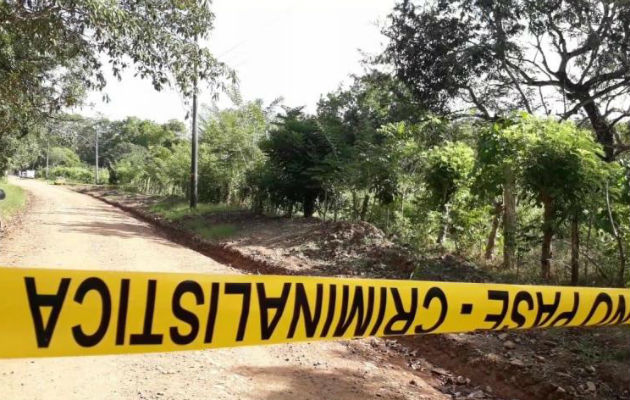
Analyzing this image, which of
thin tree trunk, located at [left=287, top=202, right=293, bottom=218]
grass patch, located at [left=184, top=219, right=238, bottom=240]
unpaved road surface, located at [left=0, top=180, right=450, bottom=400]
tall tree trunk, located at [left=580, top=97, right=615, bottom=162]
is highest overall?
tall tree trunk, located at [left=580, top=97, right=615, bottom=162]

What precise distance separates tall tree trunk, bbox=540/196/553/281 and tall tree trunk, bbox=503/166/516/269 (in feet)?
1.90

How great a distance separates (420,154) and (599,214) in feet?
14.5

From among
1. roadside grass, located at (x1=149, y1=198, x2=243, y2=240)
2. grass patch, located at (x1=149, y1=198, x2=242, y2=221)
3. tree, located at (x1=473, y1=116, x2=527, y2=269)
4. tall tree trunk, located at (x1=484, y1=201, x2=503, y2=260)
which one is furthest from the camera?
grass patch, located at (x1=149, y1=198, x2=242, y2=221)

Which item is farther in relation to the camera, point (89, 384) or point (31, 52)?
point (31, 52)

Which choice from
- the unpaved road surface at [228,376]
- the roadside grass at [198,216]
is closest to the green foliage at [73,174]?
the roadside grass at [198,216]

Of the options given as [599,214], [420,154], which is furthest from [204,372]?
[420,154]

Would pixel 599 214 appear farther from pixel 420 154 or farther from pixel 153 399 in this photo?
pixel 153 399

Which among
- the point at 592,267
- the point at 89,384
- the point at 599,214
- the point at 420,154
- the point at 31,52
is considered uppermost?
the point at 31,52

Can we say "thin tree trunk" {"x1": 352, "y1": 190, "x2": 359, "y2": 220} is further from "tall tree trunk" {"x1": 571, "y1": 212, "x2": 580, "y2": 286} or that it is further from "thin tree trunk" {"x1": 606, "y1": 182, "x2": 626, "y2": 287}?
"thin tree trunk" {"x1": 606, "y1": 182, "x2": 626, "y2": 287}

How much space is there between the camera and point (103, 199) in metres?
31.8

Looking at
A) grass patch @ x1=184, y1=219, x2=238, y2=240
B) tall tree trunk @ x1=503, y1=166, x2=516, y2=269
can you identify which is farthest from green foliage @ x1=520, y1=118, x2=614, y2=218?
grass patch @ x1=184, y1=219, x2=238, y2=240

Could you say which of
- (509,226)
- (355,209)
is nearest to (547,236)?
(509,226)

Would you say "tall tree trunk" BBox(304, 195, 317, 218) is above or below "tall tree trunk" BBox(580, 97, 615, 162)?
below

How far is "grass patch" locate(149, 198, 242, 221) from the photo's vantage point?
18844mm
